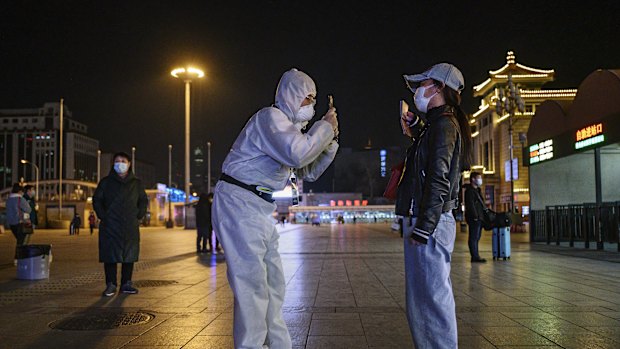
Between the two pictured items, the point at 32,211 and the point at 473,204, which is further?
the point at 32,211

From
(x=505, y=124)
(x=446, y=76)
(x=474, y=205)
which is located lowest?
(x=474, y=205)

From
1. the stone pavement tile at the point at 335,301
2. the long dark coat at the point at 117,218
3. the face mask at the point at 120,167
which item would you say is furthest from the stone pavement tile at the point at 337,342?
the face mask at the point at 120,167

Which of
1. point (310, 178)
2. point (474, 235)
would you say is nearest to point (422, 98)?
point (310, 178)

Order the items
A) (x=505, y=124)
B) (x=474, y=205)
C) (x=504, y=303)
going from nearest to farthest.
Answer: (x=504, y=303)
(x=474, y=205)
(x=505, y=124)

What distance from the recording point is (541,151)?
19.9 m

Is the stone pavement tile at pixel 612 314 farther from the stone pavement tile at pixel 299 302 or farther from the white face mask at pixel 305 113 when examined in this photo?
the white face mask at pixel 305 113

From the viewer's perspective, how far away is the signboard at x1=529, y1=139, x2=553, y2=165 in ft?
63.1

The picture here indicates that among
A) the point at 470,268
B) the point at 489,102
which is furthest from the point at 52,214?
the point at 470,268

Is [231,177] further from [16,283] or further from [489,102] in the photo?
[489,102]

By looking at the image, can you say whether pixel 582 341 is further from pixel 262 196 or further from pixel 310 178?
pixel 262 196

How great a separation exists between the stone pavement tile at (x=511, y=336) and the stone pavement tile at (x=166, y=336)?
246 centimetres

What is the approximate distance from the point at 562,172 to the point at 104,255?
18.5 metres

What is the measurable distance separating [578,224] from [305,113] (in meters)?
15.8

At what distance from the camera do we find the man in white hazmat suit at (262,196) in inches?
125
